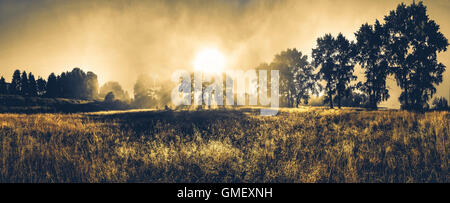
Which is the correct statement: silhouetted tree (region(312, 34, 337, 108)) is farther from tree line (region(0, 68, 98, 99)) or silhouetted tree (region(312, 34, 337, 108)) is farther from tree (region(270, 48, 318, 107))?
tree line (region(0, 68, 98, 99))

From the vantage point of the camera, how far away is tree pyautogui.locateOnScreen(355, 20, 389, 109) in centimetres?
2593

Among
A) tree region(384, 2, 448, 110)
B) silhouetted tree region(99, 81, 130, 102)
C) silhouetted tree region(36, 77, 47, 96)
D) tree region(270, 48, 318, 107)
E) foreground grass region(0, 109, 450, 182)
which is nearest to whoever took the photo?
foreground grass region(0, 109, 450, 182)

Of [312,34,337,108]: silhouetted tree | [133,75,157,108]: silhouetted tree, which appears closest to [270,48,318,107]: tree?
[312,34,337,108]: silhouetted tree

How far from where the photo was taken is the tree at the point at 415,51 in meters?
22.0

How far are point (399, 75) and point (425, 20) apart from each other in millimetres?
6599

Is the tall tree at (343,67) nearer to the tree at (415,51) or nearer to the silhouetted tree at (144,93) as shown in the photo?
the tree at (415,51)

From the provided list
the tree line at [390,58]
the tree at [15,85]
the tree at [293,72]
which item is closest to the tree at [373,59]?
the tree line at [390,58]

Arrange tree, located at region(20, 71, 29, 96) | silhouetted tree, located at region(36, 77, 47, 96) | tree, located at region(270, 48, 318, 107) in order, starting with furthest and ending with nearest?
1. silhouetted tree, located at region(36, 77, 47, 96)
2. tree, located at region(20, 71, 29, 96)
3. tree, located at region(270, 48, 318, 107)

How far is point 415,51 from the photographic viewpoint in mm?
22641

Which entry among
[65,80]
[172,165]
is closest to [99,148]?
[172,165]

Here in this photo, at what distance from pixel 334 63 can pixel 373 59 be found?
6.86 metres
